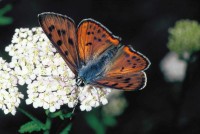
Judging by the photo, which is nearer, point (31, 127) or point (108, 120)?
point (31, 127)

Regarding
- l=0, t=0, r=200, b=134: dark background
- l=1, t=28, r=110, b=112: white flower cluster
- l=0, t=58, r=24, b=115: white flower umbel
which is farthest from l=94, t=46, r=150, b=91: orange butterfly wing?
l=0, t=0, r=200, b=134: dark background

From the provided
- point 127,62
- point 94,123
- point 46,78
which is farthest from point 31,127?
point 94,123

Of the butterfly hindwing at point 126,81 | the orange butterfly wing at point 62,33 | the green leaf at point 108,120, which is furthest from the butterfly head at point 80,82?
the green leaf at point 108,120

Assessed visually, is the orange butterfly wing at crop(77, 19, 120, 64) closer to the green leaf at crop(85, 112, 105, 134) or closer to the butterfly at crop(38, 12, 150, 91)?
the butterfly at crop(38, 12, 150, 91)

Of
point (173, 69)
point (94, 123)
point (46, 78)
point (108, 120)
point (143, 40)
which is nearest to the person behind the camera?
point (46, 78)

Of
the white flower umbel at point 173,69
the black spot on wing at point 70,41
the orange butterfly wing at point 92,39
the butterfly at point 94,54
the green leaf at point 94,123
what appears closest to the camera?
the butterfly at point 94,54

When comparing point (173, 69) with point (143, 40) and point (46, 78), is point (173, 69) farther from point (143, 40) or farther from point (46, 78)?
point (46, 78)

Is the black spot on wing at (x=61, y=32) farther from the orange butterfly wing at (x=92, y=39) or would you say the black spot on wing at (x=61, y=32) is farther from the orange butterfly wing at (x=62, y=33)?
the orange butterfly wing at (x=92, y=39)
